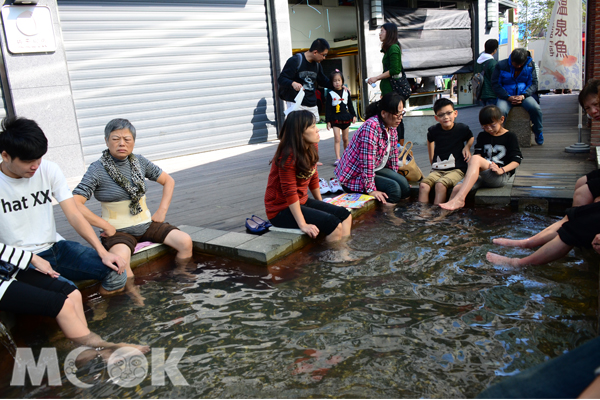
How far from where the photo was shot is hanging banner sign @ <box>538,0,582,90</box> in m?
8.12

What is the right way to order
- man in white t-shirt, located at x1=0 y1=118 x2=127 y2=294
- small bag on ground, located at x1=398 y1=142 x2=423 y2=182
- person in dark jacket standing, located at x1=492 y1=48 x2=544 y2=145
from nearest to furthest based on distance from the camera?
man in white t-shirt, located at x1=0 y1=118 x2=127 y2=294, small bag on ground, located at x1=398 y1=142 x2=423 y2=182, person in dark jacket standing, located at x1=492 y1=48 x2=544 y2=145

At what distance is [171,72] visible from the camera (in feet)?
35.9

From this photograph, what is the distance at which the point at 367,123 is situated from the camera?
5.59 metres

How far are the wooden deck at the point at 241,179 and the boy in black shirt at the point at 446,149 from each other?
2.33 feet

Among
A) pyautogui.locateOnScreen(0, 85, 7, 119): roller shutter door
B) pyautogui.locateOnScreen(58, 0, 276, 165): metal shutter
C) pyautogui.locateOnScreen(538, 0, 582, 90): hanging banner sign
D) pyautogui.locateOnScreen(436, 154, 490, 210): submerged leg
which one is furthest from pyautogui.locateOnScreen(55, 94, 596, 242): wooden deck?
pyautogui.locateOnScreen(0, 85, 7, 119): roller shutter door

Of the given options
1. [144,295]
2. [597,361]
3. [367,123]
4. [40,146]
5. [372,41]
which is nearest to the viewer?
[597,361]

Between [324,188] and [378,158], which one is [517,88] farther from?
[324,188]

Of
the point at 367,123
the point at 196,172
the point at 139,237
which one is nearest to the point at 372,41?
the point at 196,172

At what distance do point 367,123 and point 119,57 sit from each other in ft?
22.4

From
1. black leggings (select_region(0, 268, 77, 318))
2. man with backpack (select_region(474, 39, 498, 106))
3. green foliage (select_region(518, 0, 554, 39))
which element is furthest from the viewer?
green foliage (select_region(518, 0, 554, 39))

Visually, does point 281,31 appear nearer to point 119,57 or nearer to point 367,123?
point 119,57

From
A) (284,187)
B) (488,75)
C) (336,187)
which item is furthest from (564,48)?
(284,187)

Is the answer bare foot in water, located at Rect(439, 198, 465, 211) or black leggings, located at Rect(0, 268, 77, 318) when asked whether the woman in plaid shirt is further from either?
black leggings, located at Rect(0, 268, 77, 318)

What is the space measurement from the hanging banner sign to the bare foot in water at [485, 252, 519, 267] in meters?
5.86
